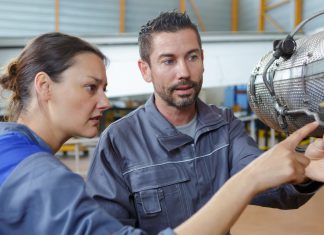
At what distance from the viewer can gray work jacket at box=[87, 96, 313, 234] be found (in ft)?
3.60

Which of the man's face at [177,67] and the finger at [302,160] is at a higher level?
the man's face at [177,67]

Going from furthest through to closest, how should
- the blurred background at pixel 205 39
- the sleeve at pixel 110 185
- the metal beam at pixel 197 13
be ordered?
the metal beam at pixel 197 13, the blurred background at pixel 205 39, the sleeve at pixel 110 185

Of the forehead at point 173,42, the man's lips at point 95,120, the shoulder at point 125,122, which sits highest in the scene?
the forehead at point 173,42

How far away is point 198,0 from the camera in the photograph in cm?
692

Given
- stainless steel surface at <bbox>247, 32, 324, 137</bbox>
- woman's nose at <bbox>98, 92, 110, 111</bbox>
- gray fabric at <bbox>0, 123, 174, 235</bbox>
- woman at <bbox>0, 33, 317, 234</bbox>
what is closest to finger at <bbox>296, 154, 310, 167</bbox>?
woman at <bbox>0, 33, 317, 234</bbox>

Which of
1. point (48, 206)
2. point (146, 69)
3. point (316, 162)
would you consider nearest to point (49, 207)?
point (48, 206)

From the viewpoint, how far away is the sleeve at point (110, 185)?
1.07 m

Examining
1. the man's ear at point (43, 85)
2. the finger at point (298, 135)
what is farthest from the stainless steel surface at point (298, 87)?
the man's ear at point (43, 85)

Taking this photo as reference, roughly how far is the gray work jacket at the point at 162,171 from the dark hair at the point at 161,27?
0.23m

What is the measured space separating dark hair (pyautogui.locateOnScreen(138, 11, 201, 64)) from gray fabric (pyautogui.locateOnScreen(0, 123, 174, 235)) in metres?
0.69

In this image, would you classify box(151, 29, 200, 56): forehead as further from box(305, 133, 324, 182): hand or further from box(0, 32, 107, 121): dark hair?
box(305, 133, 324, 182): hand

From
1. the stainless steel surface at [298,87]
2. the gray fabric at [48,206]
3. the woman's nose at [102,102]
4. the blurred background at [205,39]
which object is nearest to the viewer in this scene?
the gray fabric at [48,206]

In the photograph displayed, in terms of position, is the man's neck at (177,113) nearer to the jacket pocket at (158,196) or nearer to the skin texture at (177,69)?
the skin texture at (177,69)

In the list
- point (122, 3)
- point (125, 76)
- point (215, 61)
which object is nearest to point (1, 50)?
point (125, 76)
